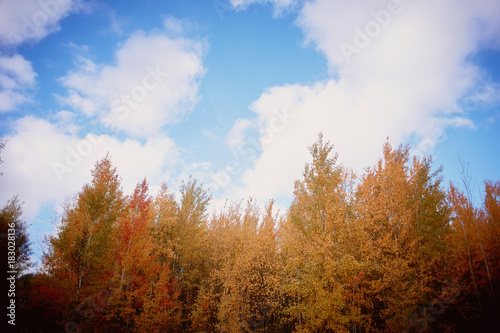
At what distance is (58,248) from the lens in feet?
44.0

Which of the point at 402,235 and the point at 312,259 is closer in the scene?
the point at 312,259

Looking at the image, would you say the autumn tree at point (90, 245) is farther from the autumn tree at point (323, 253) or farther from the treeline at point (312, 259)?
the autumn tree at point (323, 253)

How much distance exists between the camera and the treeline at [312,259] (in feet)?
36.8

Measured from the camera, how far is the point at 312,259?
36.4 ft

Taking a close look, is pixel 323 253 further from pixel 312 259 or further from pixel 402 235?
pixel 402 235

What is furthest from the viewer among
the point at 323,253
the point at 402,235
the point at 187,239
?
the point at 187,239

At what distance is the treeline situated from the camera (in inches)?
442

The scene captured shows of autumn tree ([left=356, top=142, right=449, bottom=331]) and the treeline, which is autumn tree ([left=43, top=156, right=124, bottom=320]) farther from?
autumn tree ([left=356, top=142, right=449, bottom=331])

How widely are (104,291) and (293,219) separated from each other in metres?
13.8

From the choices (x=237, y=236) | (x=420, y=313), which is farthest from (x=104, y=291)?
(x=420, y=313)

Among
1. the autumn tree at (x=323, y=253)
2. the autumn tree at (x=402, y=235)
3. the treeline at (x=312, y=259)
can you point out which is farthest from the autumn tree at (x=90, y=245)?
the autumn tree at (x=402, y=235)

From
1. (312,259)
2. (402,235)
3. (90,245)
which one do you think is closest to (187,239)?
(90,245)

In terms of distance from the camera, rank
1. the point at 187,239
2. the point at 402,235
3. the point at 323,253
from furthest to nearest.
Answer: the point at 187,239 → the point at 402,235 → the point at 323,253

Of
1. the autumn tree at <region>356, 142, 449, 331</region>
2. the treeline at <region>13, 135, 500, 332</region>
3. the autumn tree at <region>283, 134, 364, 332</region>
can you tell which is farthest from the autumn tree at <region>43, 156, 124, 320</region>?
the autumn tree at <region>356, 142, 449, 331</region>
